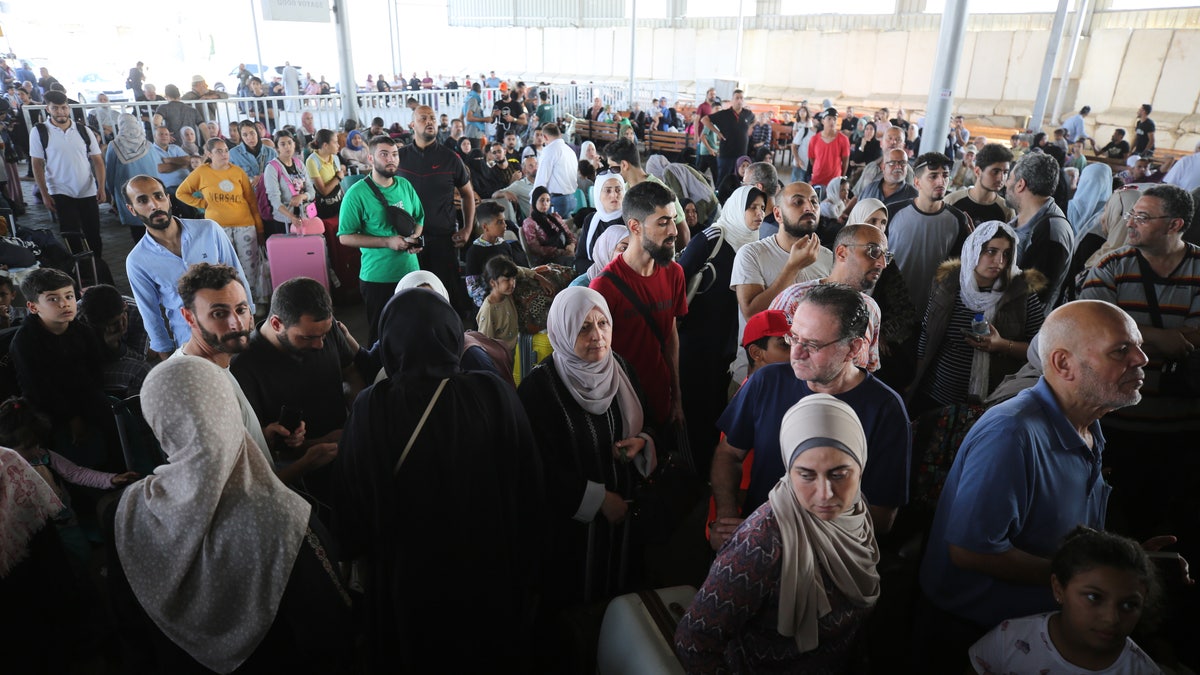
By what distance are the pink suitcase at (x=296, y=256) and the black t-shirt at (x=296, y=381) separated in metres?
3.69

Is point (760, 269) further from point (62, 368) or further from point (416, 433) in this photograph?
point (62, 368)

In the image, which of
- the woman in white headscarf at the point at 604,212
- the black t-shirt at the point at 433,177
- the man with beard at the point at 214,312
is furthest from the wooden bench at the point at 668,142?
the man with beard at the point at 214,312

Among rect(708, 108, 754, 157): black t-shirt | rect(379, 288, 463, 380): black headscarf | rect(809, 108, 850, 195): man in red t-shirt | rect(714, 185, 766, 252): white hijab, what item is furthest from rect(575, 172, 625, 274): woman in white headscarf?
rect(708, 108, 754, 157): black t-shirt

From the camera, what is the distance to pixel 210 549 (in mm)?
1766

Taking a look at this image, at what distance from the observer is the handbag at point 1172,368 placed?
3.01 metres

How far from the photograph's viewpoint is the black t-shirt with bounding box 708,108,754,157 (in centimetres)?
987

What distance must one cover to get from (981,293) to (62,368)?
4.43m

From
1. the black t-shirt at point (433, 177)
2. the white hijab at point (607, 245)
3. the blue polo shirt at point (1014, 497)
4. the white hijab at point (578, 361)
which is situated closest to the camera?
the blue polo shirt at point (1014, 497)

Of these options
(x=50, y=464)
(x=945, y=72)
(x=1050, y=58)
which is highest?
(x=1050, y=58)

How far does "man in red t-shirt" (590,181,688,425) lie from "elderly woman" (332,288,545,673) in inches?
44.5

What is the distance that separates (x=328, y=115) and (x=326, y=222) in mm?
7208

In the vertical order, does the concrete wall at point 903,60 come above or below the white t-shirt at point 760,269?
above

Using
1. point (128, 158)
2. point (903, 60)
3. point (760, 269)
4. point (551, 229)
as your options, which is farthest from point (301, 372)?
point (903, 60)

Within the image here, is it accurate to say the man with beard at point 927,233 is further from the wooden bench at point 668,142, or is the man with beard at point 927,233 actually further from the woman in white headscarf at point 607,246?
the wooden bench at point 668,142
